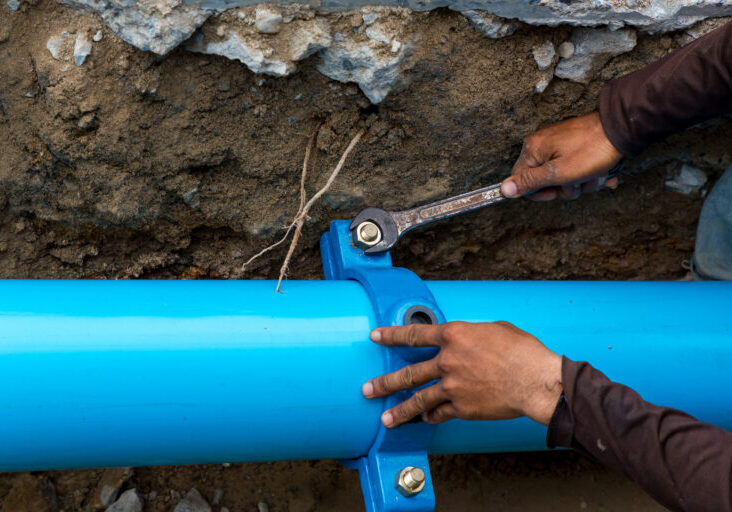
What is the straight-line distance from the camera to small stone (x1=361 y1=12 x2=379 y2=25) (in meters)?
1.04

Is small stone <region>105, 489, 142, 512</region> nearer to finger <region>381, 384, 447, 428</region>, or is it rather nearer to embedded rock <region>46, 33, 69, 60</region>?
finger <region>381, 384, 447, 428</region>

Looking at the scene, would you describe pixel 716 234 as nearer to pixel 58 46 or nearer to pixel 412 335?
pixel 412 335

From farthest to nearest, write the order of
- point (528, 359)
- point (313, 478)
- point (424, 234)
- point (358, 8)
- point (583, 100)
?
point (313, 478), point (424, 234), point (583, 100), point (358, 8), point (528, 359)

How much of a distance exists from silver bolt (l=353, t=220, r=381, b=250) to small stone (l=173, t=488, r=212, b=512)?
705mm

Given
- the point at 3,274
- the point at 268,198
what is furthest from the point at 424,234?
the point at 3,274

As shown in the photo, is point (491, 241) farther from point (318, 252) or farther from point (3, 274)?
point (3, 274)

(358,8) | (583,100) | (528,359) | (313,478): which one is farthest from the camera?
(313,478)

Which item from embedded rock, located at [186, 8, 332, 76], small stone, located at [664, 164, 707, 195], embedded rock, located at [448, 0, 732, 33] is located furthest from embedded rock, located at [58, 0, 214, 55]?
small stone, located at [664, 164, 707, 195]

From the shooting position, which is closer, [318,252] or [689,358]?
[689,358]

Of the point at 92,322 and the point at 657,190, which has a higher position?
the point at 657,190

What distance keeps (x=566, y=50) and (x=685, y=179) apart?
1.60ft

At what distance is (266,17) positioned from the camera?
3.28 ft

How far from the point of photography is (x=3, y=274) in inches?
50.4

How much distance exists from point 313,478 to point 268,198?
0.66m
